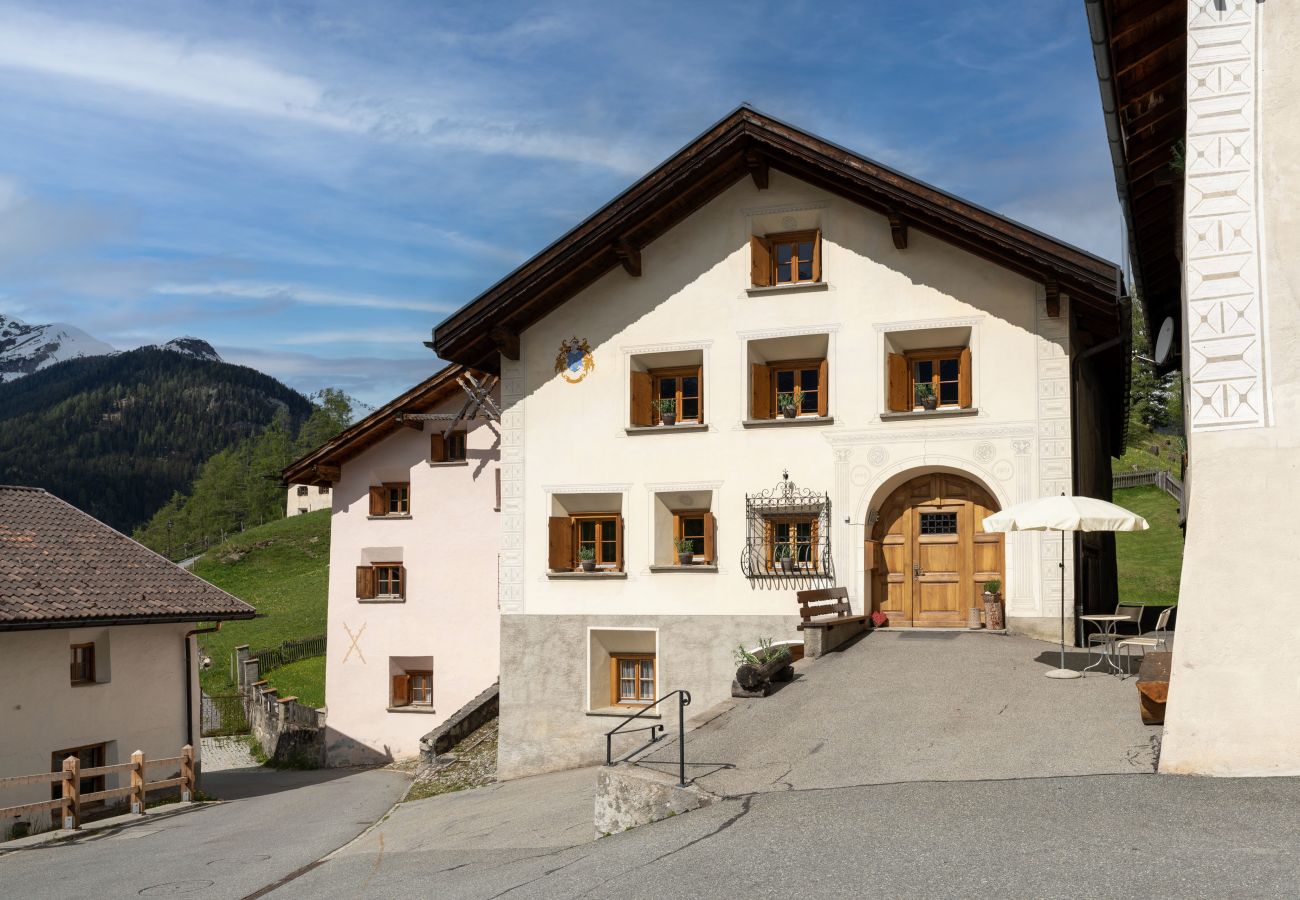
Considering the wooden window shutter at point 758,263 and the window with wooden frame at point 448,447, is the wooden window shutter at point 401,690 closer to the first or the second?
the window with wooden frame at point 448,447

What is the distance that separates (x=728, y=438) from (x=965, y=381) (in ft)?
12.8

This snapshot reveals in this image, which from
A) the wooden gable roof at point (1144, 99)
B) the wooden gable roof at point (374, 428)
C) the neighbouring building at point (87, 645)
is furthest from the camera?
the wooden gable roof at point (374, 428)

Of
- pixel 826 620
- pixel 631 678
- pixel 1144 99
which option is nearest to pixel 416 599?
pixel 631 678

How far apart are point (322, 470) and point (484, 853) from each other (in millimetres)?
A: 19108

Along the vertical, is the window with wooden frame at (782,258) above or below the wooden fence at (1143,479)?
→ above

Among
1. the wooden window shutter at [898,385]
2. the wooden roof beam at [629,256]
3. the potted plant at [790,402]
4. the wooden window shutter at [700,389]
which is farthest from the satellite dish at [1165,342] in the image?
the wooden roof beam at [629,256]

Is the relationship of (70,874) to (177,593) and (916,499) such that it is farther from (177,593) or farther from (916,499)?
(916,499)

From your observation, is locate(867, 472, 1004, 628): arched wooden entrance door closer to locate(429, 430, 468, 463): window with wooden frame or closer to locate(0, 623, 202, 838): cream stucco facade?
locate(429, 430, 468, 463): window with wooden frame

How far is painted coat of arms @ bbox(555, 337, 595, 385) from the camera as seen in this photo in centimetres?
2169

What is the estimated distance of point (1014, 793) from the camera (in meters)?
10.9

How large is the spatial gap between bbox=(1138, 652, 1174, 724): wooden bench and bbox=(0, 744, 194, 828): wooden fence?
15.1m

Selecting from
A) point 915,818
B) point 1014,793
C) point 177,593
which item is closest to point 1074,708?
point 1014,793

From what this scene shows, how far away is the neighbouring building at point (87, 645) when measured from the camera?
67.6 feet

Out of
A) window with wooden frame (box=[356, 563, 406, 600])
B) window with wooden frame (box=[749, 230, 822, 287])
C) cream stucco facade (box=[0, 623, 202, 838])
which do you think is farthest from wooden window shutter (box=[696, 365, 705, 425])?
window with wooden frame (box=[356, 563, 406, 600])
